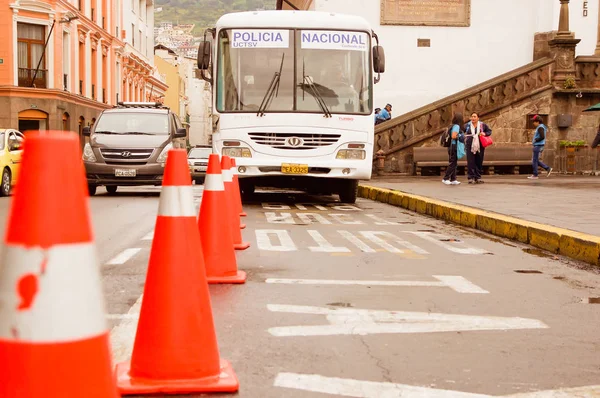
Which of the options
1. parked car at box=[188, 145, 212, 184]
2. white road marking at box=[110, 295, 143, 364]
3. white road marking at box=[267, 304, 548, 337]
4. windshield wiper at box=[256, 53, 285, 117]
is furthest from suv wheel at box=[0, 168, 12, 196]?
white road marking at box=[267, 304, 548, 337]

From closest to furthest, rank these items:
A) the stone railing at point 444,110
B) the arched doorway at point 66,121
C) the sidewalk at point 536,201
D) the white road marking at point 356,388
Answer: the white road marking at point 356,388
the sidewalk at point 536,201
the stone railing at point 444,110
the arched doorway at point 66,121

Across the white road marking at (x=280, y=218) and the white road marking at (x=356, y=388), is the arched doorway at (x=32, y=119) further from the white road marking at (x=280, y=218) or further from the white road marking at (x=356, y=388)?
the white road marking at (x=356, y=388)

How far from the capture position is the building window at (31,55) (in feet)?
130

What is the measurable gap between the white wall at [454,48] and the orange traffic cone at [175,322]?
2716cm

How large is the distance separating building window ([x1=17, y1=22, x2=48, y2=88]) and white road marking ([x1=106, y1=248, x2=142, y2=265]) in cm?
3290

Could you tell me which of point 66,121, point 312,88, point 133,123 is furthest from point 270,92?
point 66,121

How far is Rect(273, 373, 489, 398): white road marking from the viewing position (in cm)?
362

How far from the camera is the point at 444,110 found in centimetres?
2730

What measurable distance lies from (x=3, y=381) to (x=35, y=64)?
39944 millimetres

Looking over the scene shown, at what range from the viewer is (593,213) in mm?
11906

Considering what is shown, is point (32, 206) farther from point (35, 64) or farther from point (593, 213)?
point (35, 64)

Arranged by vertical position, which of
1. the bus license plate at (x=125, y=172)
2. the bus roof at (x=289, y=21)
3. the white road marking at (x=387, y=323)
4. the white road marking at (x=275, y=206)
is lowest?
the white road marking at (x=275, y=206)

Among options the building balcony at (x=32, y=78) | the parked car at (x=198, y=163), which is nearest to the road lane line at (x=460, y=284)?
the parked car at (x=198, y=163)

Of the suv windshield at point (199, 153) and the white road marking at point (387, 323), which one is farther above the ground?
the suv windshield at point (199, 153)
